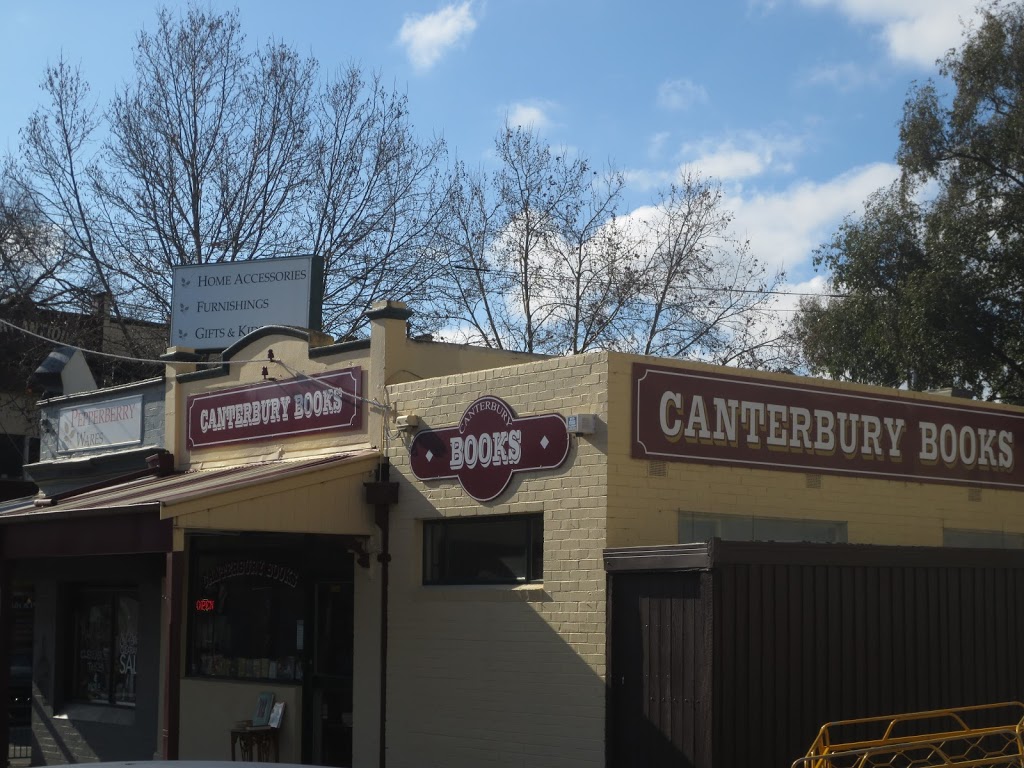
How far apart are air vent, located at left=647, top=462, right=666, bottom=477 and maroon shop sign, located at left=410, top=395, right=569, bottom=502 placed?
0.74m

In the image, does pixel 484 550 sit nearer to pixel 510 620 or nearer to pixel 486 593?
pixel 486 593

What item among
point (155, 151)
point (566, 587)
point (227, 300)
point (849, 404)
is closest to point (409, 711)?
point (566, 587)

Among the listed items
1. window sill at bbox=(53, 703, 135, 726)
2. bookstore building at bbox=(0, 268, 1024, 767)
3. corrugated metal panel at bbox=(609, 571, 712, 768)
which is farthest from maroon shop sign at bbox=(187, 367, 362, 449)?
corrugated metal panel at bbox=(609, 571, 712, 768)

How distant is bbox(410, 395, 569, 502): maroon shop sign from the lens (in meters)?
11.7

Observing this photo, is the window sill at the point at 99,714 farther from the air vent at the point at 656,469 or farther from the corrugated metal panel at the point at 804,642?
the air vent at the point at 656,469

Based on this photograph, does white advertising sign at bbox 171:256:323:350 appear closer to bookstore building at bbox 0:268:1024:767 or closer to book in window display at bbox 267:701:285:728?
bookstore building at bbox 0:268:1024:767

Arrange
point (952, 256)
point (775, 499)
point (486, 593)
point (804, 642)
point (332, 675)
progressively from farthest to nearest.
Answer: point (952, 256)
point (332, 675)
point (775, 499)
point (486, 593)
point (804, 642)

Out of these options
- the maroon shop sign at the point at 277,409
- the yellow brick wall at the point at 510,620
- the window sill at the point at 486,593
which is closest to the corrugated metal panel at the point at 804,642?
the yellow brick wall at the point at 510,620

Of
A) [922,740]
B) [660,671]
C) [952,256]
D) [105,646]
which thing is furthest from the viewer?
[952,256]

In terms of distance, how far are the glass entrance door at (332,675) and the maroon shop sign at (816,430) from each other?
13.8 ft

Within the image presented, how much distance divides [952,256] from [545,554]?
17.8 m

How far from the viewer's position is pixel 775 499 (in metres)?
12.2

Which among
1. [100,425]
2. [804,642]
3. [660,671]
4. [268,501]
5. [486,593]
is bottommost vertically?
[660,671]

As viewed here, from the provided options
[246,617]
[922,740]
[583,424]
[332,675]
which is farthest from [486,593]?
[922,740]
